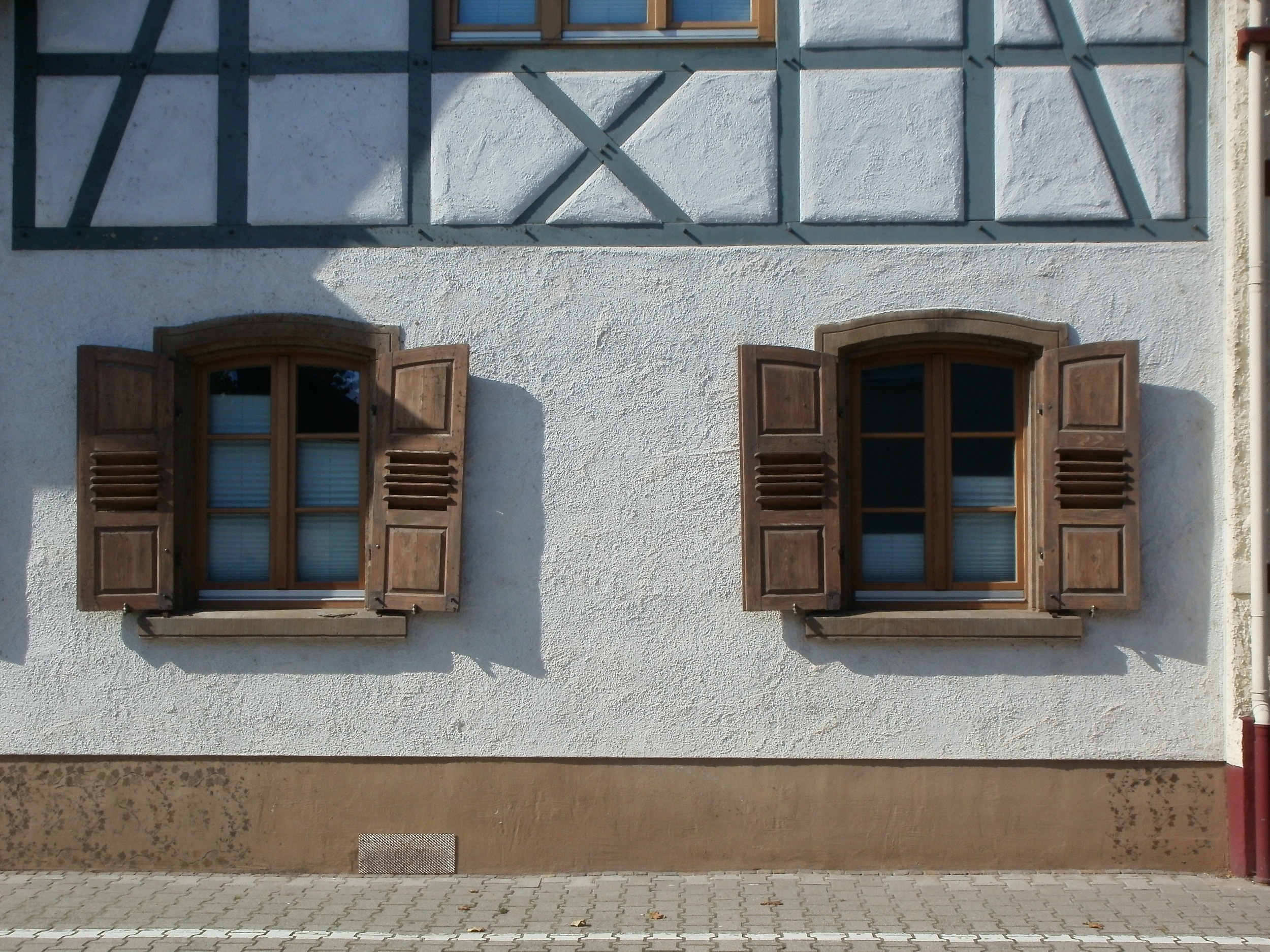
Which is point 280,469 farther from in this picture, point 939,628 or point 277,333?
point 939,628

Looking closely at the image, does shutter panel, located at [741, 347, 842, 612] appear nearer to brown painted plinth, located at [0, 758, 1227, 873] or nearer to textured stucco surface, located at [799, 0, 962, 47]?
brown painted plinth, located at [0, 758, 1227, 873]

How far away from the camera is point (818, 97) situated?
20.3 ft

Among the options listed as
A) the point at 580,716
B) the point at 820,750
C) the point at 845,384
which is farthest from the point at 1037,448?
the point at 580,716

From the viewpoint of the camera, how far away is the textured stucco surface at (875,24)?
6160 mm

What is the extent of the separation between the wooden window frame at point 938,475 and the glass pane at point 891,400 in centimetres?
3

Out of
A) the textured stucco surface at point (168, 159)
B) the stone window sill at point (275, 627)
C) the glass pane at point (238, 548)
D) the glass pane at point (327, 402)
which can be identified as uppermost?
the textured stucco surface at point (168, 159)

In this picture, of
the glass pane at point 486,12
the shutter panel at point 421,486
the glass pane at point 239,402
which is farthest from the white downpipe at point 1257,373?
the glass pane at point 239,402

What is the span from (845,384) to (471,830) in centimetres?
297

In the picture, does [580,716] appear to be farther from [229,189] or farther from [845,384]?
[229,189]

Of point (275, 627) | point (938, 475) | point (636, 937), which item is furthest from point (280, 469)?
point (938, 475)

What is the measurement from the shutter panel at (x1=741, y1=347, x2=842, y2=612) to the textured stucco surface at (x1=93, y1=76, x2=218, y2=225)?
9.66 ft

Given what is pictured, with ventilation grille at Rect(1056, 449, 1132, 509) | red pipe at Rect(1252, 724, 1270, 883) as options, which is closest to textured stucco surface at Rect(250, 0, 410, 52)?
ventilation grille at Rect(1056, 449, 1132, 509)

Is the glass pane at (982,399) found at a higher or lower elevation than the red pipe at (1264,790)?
higher

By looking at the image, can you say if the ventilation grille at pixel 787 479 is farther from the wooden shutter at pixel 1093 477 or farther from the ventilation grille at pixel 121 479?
the ventilation grille at pixel 121 479
